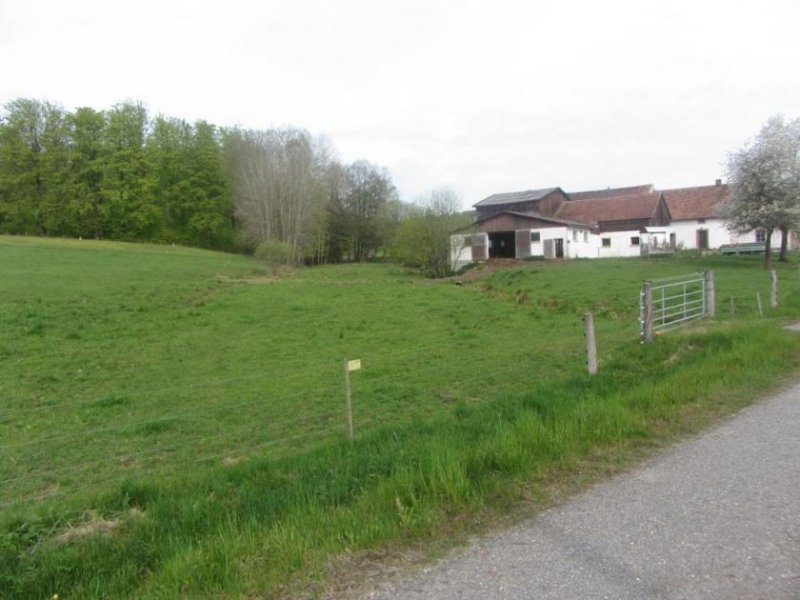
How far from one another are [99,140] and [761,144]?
2597 inches

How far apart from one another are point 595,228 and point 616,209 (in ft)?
13.5

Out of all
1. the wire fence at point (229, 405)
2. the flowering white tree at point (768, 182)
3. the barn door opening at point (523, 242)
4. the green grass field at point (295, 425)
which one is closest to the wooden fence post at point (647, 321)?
the green grass field at point (295, 425)

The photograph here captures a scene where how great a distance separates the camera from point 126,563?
11.2 feet

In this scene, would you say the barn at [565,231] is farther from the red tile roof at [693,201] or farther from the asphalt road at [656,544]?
the asphalt road at [656,544]

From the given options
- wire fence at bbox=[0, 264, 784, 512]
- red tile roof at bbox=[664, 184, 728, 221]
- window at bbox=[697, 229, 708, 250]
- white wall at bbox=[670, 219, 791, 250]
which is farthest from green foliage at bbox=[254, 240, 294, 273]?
window at bbox=[697, 229, 708, 250]

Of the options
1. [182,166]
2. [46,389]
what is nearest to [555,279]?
[46,389]

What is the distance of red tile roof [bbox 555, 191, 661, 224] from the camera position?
5378 cm

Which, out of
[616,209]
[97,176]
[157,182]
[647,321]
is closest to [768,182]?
Result: [616,209]

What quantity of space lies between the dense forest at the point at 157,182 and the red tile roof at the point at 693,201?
34223mm

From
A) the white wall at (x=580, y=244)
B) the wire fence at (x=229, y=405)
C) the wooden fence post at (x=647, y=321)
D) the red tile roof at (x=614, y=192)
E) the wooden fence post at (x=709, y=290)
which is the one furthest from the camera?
the red tile roof at (x=614, y=192)

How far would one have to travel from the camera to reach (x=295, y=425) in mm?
7984

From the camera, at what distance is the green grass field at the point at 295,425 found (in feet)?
11.4

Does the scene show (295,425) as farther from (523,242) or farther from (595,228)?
(595,228)

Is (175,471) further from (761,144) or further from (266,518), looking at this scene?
(761,144)
